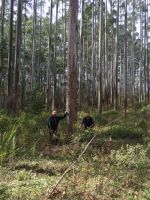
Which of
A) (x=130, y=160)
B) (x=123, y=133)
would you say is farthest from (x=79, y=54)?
(x=130, y=160)

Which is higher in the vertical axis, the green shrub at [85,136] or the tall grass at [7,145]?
the tall grass at [7,145]

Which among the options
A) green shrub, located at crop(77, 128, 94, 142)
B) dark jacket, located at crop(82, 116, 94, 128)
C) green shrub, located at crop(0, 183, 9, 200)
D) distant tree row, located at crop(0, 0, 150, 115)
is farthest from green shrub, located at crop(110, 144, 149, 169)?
distant tree row, located at crop(0, 0, 150, 115)

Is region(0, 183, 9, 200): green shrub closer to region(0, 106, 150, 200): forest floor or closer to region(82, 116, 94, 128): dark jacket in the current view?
region(0, 106, 150, 200): forest floor

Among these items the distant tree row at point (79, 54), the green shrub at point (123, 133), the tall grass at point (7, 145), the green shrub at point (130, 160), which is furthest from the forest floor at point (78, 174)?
the distant tree row at point (79, 54)

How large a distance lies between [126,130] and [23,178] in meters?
7.12

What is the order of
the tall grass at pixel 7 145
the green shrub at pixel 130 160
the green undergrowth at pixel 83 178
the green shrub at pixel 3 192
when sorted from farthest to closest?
the green shrub at pixel 130 160
the green undergrowth at pixel 83 178
the tall grass at pixel 7 145
the green shrub at pixel 3 192

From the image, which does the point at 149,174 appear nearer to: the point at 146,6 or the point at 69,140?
the point at 69,140

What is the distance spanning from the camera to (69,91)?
12734mm

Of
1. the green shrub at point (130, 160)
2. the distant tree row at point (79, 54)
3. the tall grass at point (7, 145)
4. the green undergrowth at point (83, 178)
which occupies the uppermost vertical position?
the distant tree row at point (79, 54)

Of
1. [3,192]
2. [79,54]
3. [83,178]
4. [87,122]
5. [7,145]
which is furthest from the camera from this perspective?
[79,54]

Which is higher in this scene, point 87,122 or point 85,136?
point 87,122

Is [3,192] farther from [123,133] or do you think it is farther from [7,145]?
[123,133]

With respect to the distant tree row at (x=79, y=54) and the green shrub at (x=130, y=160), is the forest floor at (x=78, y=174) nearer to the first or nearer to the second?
the green shrub at (x=130, y=160)

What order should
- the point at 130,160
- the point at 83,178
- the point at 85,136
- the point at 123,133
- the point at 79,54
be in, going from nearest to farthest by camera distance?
the point at 83,178 < the point at 130,160 < the point at 85,136 < the point at 123,133 < the point at 79,54
